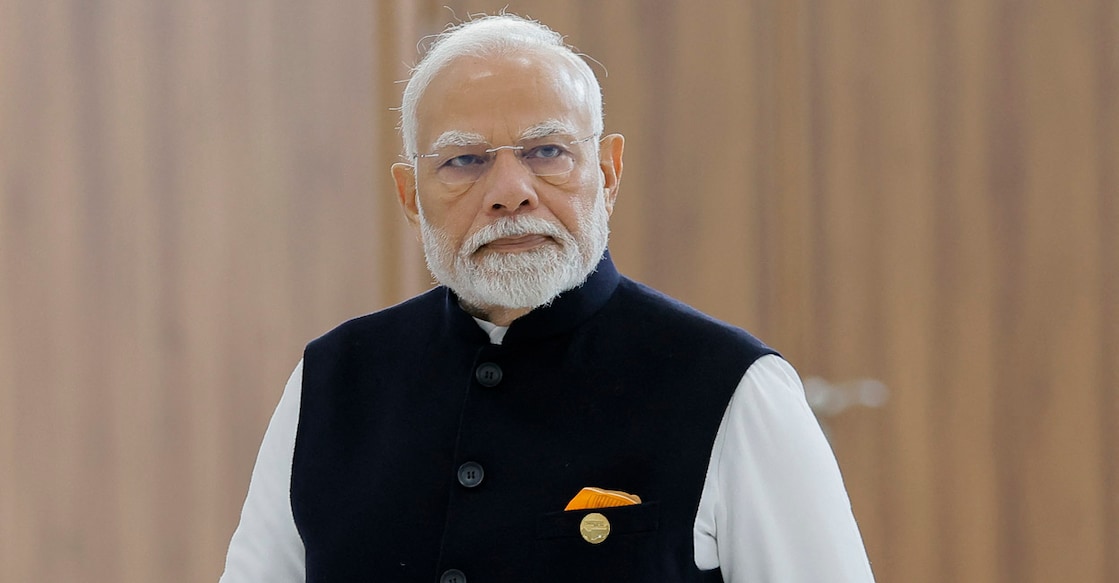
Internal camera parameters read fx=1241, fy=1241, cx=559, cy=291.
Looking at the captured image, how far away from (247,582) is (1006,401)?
149 centimetres

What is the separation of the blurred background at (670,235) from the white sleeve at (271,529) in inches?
44.1

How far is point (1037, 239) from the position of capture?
7.63 feet

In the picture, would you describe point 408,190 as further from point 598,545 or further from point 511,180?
point 598,545

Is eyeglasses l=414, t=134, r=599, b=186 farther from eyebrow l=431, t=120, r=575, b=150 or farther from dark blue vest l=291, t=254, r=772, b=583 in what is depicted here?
dark blue vest l=291, t=254, r=772, b=583

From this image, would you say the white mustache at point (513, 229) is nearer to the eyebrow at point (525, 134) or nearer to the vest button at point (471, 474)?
the eyebrow at point (525, 134)

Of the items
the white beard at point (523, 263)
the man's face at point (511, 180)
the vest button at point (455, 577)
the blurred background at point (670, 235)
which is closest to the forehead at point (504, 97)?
the man's face at point (511, 180)

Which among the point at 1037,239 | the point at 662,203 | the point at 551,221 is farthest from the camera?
the point at 662,203

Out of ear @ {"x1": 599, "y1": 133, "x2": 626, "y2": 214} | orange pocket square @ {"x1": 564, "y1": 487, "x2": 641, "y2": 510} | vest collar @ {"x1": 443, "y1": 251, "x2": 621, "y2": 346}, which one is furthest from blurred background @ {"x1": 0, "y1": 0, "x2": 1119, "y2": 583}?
orange pocket square @ {"x1": 564, "y1": 487, "x2": 641, "y2": 510}

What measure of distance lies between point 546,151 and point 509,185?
0.07m

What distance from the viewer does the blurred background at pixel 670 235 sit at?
7.59 ft

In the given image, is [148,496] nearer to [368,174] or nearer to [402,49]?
[368,174]

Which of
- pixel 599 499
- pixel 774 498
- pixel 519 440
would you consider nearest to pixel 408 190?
pixel 519 440

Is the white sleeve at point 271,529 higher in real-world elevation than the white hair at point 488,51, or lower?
lower

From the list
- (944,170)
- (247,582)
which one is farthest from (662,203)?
(247,582)
